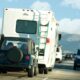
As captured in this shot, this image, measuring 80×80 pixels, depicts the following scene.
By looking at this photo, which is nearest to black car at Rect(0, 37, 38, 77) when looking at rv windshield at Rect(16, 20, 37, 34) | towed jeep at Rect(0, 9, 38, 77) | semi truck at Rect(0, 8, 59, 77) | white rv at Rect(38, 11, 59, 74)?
towed jeep at Rect(0, 9, 38, 77)

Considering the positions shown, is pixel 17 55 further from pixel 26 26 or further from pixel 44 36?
pixel 26 26

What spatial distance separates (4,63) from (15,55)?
2.60 feet

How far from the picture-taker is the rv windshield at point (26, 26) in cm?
2742

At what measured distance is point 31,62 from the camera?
2395 cm

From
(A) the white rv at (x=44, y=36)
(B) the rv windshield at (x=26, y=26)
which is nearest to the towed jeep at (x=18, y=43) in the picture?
(B) the rv windshield at (x=26, y=26)

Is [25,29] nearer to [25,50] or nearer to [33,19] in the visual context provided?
[33,19]

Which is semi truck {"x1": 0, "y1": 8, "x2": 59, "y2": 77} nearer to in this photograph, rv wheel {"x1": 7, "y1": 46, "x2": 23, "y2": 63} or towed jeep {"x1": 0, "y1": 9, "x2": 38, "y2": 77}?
towed jeep {"x1": 0, "y1": 9, "x2": 38, "y2": 77}

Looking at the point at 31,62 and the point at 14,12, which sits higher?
the point at 14,12

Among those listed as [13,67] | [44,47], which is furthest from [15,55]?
[44,47]

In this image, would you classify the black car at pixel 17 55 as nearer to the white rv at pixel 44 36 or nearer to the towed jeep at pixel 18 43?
the towed jeep at pixel 18 43

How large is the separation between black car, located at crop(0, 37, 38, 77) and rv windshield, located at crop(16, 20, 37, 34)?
264 cm

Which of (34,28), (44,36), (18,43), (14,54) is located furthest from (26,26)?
(14,54)

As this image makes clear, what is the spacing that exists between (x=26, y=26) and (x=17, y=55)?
4917 millimetres

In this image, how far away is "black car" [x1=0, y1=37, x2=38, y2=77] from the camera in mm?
23219
